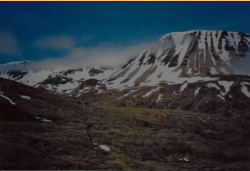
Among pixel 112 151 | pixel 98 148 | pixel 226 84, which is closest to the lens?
pixel 112 151

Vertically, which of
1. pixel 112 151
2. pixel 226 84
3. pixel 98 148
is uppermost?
pixel 226 84

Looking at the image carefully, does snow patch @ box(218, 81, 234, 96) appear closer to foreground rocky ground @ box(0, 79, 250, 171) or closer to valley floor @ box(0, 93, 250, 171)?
foreground rocky ground @ box(0, 79, 250, 171)

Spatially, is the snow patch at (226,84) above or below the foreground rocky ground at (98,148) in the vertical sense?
above

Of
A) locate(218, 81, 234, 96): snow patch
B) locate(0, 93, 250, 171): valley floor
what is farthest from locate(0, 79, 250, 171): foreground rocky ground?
locate(218, 81, 234, 96): snow patch

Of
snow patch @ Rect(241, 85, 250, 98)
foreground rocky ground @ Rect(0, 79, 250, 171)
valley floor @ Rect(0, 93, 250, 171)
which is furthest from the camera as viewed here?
snow patch @ Rect(241, 85, 250, 98)

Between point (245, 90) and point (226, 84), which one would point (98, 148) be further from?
point (226, 84)

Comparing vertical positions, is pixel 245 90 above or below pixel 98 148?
above

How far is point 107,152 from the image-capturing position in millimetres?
17047

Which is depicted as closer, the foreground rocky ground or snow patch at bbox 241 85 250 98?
the foreground rocky ground

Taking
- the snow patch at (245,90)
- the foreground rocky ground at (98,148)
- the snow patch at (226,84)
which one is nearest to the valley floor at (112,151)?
the foreground rocky ground at (98,148)

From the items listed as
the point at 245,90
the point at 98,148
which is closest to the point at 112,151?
the point at 98,148

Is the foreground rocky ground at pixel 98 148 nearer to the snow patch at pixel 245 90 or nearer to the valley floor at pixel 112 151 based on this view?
the valley floor at pixel 112 151

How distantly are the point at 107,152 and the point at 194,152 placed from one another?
11.4 metres

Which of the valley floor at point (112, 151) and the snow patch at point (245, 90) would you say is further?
the snow patch at point (245, 90)
